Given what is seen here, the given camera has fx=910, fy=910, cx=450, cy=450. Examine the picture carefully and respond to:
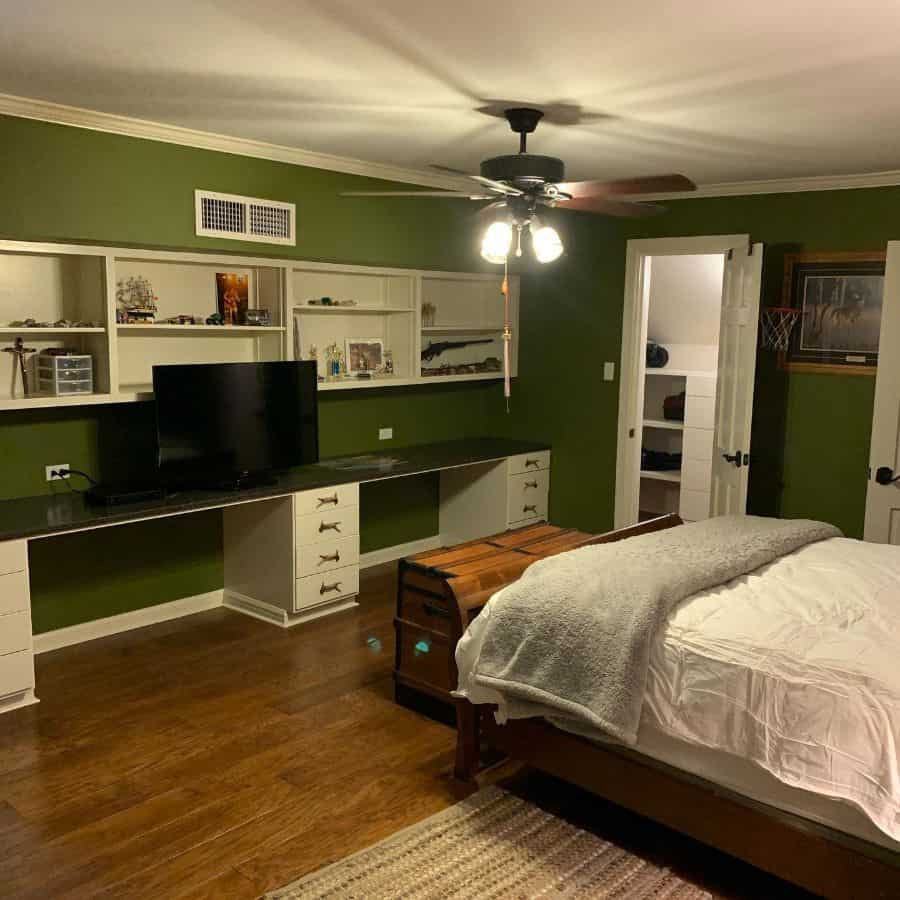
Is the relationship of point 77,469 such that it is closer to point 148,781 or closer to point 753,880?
point 148,781

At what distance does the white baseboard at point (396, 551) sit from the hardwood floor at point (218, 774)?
4.47ft

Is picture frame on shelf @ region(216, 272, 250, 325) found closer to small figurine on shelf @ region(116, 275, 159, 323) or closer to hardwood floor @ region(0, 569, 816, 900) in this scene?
small figurine on shelf @ region(116, 275, 159, 323)

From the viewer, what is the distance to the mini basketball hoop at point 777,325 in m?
5.32

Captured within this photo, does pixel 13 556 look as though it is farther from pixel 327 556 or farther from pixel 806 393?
pixel 806 393

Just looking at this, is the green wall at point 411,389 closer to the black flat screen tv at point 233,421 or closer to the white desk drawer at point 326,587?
the black flat screen tv at point 233,421

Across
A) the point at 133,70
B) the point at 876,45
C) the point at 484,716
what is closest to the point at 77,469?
the point at 133,70

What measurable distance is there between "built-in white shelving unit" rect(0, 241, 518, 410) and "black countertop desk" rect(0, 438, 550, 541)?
1.48ft

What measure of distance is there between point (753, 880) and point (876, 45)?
8.08ft

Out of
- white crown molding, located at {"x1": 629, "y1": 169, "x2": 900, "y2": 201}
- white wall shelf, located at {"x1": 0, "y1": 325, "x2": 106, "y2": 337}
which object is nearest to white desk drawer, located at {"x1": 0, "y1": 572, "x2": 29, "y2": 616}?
white wall shelf, located at {"x1": 0, "y1": 325, "x2": 106, "y2": 337}

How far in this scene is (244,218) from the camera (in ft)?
15.0

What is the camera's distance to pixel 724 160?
15.2 feet

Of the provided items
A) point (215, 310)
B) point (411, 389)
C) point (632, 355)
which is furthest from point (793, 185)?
point (215, 310)

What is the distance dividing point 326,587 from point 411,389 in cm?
167

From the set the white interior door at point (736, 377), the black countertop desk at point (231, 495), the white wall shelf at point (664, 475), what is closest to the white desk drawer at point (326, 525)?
the black countertop desk at point (231, 495)
